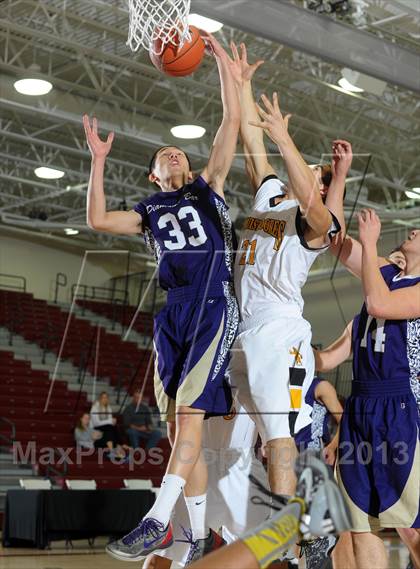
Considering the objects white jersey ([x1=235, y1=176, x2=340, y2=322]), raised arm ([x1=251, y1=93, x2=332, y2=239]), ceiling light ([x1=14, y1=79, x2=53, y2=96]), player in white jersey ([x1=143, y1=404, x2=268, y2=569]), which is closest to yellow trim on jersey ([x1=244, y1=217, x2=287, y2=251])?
white jersey ([x1=235, y1=176, x2=340, y2=322])

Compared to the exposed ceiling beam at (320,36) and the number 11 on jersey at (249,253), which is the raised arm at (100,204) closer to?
the number 11 on jersey at (249,253)

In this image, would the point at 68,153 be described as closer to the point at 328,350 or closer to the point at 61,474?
the point at 61,474

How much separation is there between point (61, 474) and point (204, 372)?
26.9ft

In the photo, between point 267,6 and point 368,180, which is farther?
point 368,180

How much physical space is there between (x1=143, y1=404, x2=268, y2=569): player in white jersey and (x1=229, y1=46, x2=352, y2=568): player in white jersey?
1.11 ft

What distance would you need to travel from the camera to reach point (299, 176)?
380 centimetres

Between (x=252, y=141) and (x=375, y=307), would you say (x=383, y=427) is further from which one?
(x=252, y=141)

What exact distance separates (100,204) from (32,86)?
24.2 ft

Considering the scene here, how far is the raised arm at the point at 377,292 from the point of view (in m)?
3.74

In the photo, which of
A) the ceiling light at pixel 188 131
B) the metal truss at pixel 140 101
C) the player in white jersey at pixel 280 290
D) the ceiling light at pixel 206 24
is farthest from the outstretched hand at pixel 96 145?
the ceiling light at pixel 188 131

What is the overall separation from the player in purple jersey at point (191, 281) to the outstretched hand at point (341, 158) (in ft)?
1.62

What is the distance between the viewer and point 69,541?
971 cm

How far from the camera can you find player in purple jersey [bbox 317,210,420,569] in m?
3.75

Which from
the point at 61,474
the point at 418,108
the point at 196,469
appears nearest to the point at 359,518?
the point at 196,469
